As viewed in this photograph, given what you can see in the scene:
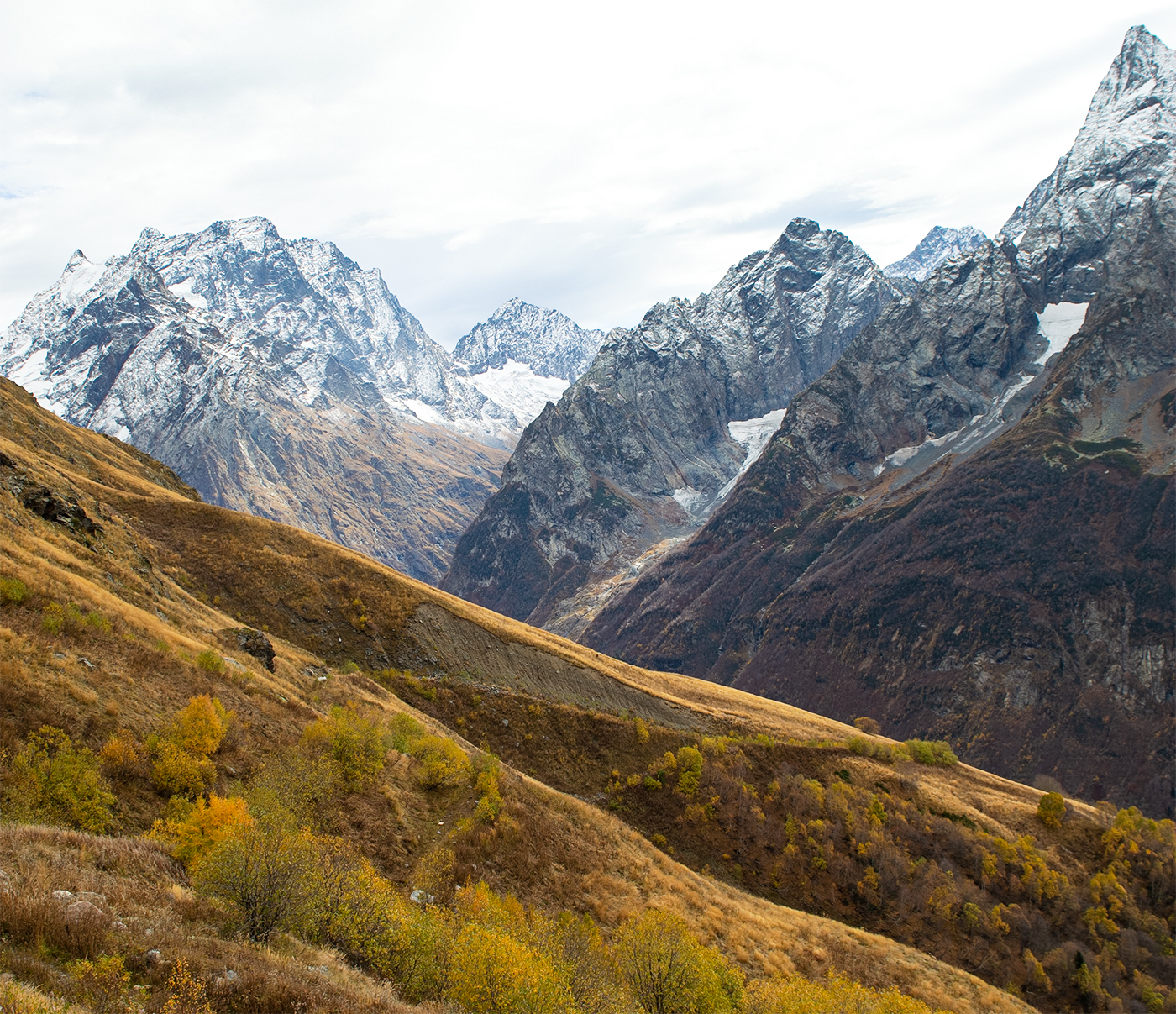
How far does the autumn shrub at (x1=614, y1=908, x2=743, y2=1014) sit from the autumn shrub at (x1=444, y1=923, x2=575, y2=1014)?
26.1ft

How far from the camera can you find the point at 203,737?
28562mm

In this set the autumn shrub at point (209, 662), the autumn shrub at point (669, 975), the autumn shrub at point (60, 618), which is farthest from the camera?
the autumn shrub at point (209, 662)

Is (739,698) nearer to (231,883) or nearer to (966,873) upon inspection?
(966,873)

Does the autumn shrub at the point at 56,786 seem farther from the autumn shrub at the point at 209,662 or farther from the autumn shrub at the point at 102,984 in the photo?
the autumn shrub at the point at 209,662

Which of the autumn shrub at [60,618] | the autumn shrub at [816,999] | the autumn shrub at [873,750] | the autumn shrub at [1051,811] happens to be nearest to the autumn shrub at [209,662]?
the autumn shrub at [60,618]

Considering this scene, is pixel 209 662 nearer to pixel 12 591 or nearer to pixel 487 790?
pixel 12 591

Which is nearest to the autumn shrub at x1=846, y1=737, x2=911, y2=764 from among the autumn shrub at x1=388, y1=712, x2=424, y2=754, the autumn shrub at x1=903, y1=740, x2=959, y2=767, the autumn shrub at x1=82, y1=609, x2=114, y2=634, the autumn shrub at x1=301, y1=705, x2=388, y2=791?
the autumn shrub at x1=903, y1=740, x2=959, y2=767

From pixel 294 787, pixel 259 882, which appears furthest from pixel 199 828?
pixel 294 787

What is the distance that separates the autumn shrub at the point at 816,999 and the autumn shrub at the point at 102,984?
27.7 metres

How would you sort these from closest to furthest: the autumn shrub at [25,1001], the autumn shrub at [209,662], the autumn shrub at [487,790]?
the autumn shrub at [25,1001]
the autumn shrub at [209,662]
the autumn shrub at [487,790]

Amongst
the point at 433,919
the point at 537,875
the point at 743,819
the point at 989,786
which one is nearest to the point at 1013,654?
the point at 989,786

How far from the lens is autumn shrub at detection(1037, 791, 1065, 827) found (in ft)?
247

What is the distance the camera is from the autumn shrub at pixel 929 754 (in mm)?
86625

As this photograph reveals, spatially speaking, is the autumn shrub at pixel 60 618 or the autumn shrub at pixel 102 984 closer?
the autumn shrub at pixel 102 984
